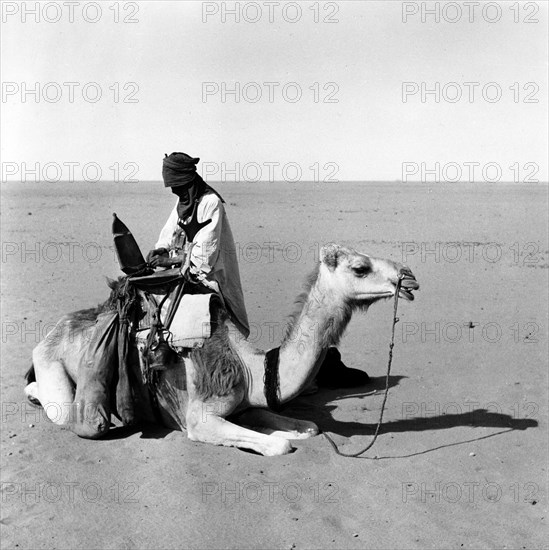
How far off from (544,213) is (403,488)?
25.8 meters

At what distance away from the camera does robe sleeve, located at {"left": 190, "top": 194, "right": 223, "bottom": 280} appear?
19.2 feet

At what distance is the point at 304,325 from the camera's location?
17.5ft

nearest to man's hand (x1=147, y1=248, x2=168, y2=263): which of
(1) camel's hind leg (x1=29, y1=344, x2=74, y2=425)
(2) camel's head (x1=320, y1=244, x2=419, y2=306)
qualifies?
(1) camel's hind leg (x1=29, y1=344, x2=74, y2=425)

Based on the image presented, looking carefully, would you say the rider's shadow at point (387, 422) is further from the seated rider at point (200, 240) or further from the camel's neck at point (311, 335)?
the seated rider at point (200, 240)

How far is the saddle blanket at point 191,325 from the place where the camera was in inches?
218

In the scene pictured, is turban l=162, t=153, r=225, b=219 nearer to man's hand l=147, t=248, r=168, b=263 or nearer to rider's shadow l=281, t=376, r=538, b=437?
man's hand l=147, t=248, r=168, b=263

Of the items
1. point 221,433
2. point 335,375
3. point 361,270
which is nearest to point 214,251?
point 361,270

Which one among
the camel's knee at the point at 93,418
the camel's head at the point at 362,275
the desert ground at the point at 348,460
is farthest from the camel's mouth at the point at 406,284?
the camel's knee at the point at 93,418

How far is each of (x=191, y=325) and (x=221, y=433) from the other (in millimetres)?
825

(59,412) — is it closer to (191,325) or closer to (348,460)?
(191,325)

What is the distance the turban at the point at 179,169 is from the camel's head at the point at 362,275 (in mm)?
1353

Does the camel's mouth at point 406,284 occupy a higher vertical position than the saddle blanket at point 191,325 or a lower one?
higher

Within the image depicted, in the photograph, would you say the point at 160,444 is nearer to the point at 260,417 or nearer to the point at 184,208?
the point at 260,417

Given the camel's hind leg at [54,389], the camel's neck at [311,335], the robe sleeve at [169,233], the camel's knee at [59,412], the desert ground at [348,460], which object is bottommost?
the desert ground at [348,460]
